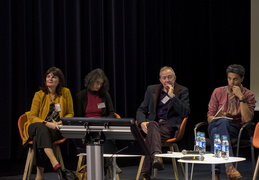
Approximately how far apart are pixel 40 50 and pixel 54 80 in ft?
2.65

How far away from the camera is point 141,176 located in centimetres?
469

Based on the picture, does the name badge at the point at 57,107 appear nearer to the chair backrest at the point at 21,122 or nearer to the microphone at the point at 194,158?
the chair backrest at the point at 21,122

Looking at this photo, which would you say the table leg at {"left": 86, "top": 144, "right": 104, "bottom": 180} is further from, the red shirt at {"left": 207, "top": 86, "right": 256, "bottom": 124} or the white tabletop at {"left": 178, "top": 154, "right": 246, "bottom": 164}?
the red shirt at {"left": 207, "top": 86, "right": 256, "bottom": 124}

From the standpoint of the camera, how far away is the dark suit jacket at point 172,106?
16.8ft

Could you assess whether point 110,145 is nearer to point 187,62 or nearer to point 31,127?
point 31,127

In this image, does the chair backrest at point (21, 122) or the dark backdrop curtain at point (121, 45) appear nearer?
the chair backrest at point (21, 122)

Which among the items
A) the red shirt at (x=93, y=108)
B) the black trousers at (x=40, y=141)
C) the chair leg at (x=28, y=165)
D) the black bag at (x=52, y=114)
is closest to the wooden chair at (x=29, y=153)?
the chair leg at (x=28, y=165)

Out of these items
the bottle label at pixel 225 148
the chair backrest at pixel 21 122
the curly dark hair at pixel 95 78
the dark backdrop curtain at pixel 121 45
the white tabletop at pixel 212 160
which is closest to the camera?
the white tabletop at pixel 212 160

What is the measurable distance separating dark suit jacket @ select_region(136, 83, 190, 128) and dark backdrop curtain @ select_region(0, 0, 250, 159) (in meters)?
1.06

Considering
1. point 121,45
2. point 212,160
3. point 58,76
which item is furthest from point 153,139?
point 121,45

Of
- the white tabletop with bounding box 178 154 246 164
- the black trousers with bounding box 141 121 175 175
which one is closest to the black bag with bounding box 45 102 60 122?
the black trousers with bounding box 141 121 175 175

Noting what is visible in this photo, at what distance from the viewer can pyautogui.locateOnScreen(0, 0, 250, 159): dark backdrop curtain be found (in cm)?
564

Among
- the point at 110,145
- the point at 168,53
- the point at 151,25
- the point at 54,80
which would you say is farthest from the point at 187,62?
the point at 110,145

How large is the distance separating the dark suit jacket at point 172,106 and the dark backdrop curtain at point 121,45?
3.48ft
